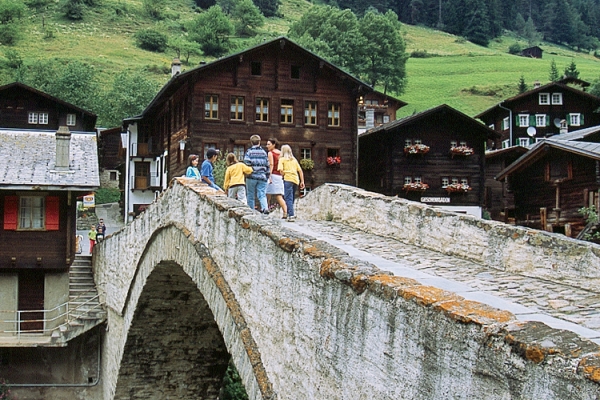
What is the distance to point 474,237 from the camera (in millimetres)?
9734

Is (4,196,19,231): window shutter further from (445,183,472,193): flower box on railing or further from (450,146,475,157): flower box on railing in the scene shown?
(450,146,475,157): flower box on railing

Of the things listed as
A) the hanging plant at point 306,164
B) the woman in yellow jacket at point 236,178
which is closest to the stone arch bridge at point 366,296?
the woman in yellow jacket at point 236,178

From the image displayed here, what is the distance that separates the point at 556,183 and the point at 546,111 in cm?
2665

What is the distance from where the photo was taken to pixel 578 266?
8.00 meters

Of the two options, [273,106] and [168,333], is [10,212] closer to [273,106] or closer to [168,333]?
[168,333]

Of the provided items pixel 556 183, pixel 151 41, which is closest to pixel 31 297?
pixel 556 183

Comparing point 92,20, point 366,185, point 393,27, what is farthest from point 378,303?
point 92,20

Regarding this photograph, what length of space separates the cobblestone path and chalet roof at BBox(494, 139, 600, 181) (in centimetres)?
1746

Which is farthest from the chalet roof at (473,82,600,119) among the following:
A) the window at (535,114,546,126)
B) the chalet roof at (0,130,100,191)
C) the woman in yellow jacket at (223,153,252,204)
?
the woman in yellow jacket at (223,153,252,204)

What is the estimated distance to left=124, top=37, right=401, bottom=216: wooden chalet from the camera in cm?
3309

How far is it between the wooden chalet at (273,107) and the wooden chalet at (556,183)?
739 centimetres

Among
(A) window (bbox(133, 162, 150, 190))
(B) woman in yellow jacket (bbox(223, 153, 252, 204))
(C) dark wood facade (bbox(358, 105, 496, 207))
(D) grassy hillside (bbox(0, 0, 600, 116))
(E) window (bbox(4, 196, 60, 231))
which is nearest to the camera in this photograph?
(B) woman in yellow jacket (bbox(223, 153, 252, 204))

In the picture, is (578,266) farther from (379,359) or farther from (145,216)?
(145,216)

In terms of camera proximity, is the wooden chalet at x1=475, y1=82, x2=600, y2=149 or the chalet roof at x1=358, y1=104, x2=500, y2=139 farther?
the wooden chalet at x1=475, y1=82, x2=600, y2=149
